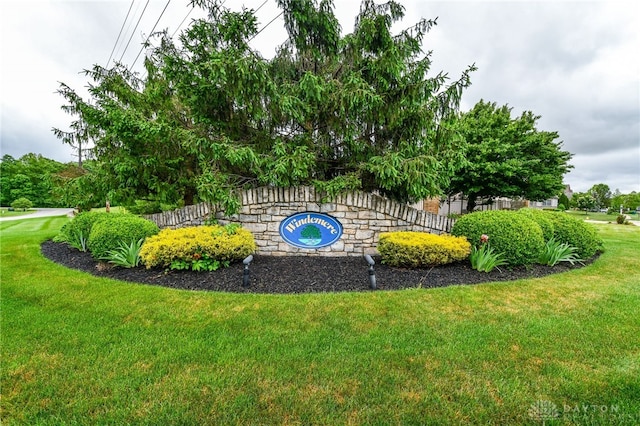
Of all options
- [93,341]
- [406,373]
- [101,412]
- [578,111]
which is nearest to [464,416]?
[406,373]

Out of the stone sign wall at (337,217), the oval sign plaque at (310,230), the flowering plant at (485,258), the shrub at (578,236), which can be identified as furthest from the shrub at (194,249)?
the shrub at (578,236)

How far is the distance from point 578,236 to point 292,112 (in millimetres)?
6735

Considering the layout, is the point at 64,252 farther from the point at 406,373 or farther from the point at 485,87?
the point at 485,87

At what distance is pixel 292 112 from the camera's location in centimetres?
540

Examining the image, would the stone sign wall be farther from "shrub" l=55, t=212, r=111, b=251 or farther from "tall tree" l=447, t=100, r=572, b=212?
"tall tree" l=447, t=100, r=572, b=212

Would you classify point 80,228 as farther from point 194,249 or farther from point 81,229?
point 194,249

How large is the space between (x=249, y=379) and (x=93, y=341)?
1.73 m

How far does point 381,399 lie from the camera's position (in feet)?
6.42

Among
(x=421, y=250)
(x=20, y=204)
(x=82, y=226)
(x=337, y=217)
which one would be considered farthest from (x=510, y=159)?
(x=20, y=204)

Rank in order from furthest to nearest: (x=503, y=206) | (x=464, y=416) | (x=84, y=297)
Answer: (x=503, y=206) < (x=84, y=297) < (x=464, y=416)

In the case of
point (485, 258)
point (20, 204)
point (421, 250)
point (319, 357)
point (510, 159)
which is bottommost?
point (319, 357)

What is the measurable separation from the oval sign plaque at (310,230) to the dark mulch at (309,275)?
0.47 m

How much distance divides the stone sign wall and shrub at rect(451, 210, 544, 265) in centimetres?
69

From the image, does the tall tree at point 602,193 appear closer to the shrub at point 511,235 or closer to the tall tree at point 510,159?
the tall tree at point 510,159
